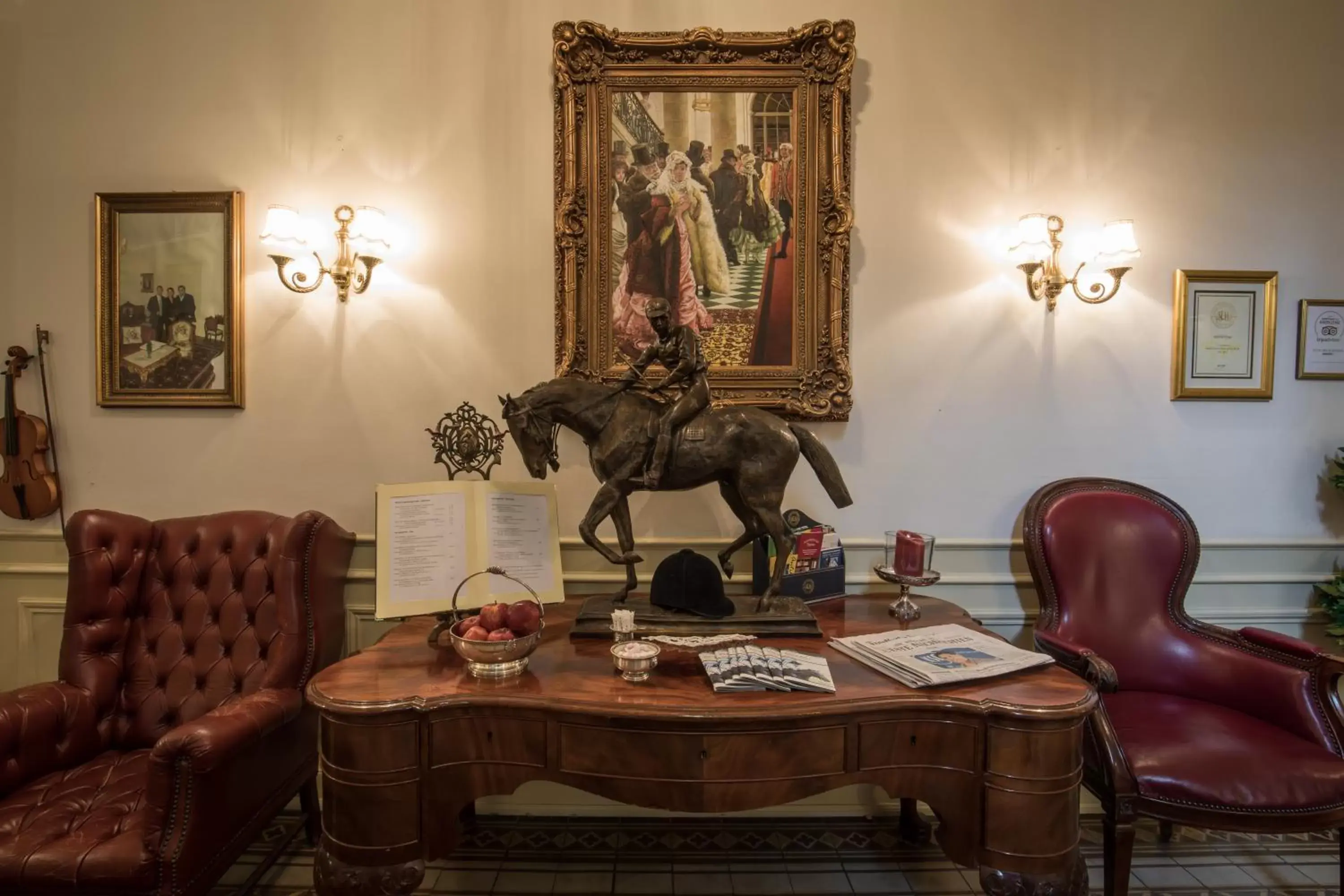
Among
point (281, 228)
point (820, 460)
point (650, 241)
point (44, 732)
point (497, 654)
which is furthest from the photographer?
point (650, 241)

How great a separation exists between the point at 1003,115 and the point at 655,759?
2.97 meters

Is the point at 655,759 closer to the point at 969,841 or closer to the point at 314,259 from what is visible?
the point at 969,841

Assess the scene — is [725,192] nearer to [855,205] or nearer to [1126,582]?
[855,205]

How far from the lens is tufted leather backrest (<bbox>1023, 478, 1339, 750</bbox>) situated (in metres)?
2.40

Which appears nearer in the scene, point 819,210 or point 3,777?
point 3,777

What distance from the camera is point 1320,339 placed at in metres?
2.74

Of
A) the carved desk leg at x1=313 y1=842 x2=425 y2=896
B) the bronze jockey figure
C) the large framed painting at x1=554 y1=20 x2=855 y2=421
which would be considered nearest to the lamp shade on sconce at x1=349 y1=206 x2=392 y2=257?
the large framed painting at x1=554 y1=20 x2=855 y2=421

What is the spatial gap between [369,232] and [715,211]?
1.46 metres

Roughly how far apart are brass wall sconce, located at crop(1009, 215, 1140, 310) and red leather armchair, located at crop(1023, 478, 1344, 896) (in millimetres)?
831

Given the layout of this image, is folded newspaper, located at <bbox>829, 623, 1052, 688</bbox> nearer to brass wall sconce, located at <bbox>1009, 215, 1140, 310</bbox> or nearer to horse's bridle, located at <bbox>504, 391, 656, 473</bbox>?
horse's bridle, located at <bbox>504, 391, 656, 473</bbox>

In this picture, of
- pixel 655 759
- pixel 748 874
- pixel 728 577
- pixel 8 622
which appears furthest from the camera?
pixel 8 622

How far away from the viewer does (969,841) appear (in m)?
1.66

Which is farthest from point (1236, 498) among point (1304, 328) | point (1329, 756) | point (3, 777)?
point (3, 777)

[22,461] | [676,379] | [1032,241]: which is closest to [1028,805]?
[676,379]
